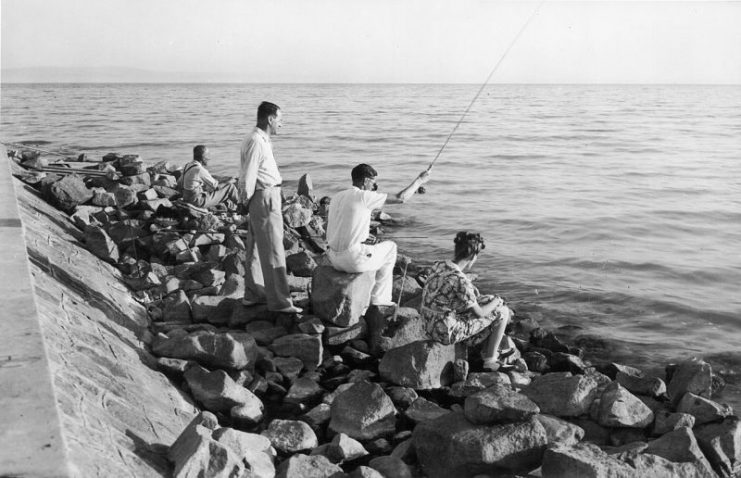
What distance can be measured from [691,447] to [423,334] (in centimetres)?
261

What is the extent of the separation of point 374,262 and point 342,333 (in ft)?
2.43

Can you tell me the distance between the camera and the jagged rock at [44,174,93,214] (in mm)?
10344

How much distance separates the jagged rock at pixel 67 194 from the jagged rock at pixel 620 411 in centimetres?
820

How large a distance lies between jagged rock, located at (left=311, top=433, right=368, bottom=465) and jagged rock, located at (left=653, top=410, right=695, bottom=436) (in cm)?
220

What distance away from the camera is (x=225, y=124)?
1460 inches

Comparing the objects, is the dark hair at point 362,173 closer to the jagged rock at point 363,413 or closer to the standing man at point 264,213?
the standing man at point 264,213

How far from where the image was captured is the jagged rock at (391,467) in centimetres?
448

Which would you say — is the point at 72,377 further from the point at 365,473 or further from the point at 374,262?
the point at 374,262

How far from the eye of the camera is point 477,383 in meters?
5.89

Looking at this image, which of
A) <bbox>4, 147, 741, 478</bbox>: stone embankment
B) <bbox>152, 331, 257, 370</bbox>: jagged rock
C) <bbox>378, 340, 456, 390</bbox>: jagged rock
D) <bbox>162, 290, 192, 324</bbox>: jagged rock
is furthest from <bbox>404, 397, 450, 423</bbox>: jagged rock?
<bbox>162, 290, 192, 324</bbox>: jagged rock

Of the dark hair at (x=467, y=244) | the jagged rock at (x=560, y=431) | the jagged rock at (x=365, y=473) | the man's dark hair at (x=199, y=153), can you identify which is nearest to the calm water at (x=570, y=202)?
the jagged rock at (x=560, y=431)

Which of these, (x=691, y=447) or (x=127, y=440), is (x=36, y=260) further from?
(x=691, y=447)

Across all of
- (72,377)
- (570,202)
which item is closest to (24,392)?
(72,377)

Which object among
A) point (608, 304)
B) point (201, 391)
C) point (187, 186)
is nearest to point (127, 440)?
point (201, 391)
